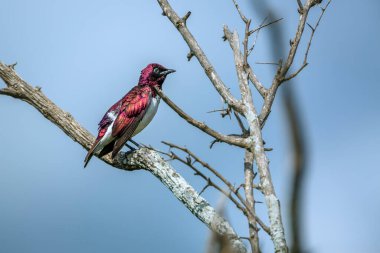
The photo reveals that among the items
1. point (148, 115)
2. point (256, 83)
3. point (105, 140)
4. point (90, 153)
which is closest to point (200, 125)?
point (256, 83)

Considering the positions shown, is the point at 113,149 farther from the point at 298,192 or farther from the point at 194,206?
the point at 298,192

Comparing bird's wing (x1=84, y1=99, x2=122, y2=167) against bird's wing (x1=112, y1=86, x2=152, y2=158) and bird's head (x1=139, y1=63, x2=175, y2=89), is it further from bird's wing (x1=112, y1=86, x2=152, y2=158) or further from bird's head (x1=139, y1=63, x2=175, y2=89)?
bird's head (x1=139, y1=63, x2=175, y2=89)

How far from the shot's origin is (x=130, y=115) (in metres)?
8.14

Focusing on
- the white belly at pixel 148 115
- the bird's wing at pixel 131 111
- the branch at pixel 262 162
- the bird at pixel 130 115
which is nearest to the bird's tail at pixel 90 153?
the bird at pixel 130 115

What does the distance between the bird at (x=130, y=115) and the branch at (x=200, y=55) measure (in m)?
1.41

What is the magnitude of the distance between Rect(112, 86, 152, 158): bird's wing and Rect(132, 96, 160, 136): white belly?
74mm

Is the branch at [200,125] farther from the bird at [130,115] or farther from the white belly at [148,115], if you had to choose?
the white belly at [148,115]

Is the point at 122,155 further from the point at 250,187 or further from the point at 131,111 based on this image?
the point at 250,187

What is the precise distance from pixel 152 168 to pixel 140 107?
2122 mm

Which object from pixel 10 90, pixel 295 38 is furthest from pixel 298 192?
pixel 10 90

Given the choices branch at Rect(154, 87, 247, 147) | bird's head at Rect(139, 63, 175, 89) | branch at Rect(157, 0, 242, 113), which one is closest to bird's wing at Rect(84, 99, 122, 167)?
bird's head at Rect(139, 63, 175, 89)

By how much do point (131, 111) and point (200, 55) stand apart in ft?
7.65

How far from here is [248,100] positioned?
190 inches

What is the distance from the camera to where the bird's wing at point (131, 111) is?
7.81 meters
